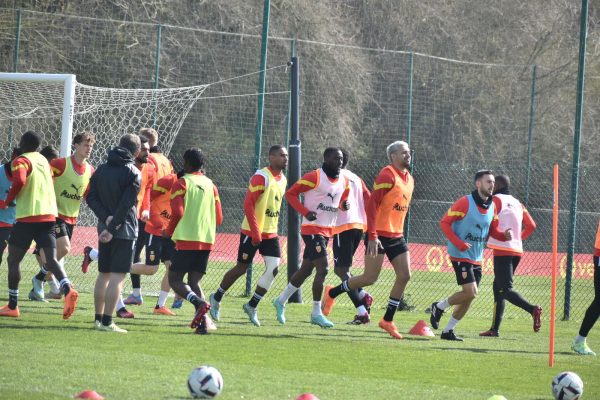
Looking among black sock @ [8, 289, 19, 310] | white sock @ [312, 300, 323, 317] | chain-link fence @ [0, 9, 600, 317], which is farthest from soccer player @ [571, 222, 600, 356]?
chain-link fence @ [0, 9, 600, 317]

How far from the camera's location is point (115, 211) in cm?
1152

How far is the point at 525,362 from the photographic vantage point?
11516 mm

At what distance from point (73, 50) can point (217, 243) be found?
6.48 metres

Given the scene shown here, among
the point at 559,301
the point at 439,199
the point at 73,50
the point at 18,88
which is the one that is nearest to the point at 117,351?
the point at 18,88

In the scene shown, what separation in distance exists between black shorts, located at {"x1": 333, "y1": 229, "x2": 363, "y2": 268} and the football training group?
0.01 m

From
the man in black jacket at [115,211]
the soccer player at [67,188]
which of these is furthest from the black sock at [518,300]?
the soccer player at [67,188]

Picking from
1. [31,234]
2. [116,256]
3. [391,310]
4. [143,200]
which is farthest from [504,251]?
[31,234]

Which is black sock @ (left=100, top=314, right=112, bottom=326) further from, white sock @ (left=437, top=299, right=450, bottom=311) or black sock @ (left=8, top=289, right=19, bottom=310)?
white sock @ (left=437, top=299, right=450, bottom=311)

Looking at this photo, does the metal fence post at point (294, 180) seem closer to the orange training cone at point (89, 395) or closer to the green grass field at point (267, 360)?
the green grass field at point (267, 360)

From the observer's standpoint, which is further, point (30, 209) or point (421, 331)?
point (421, 331)

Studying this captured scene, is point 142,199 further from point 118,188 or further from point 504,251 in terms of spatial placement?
point 504,251

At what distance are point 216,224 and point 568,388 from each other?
5.16m

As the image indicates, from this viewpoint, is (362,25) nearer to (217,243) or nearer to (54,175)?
(217,243)

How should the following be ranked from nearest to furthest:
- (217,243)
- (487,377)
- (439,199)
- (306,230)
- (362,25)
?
(487,377) → (306,230) → (217,243) → (439,199) → (362,25)
